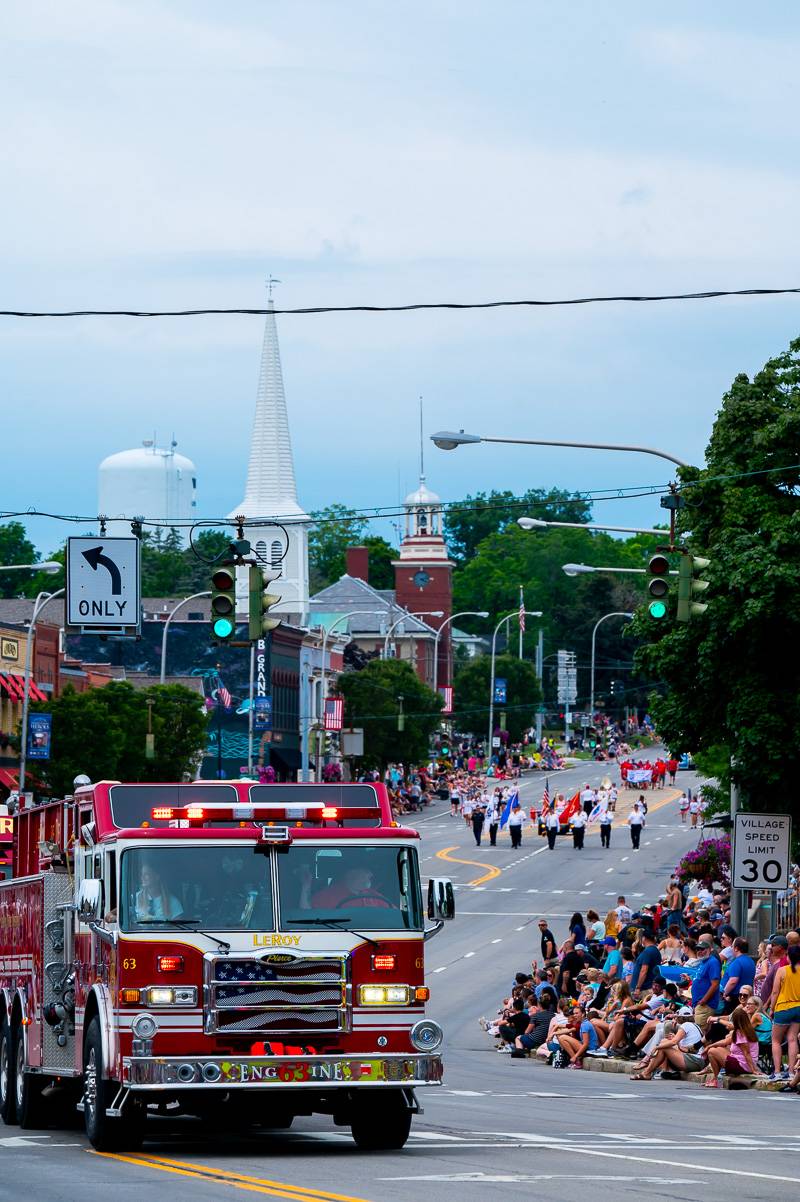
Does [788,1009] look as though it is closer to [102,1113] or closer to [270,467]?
[102,1113]

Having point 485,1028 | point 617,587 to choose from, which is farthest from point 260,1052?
point 617,587

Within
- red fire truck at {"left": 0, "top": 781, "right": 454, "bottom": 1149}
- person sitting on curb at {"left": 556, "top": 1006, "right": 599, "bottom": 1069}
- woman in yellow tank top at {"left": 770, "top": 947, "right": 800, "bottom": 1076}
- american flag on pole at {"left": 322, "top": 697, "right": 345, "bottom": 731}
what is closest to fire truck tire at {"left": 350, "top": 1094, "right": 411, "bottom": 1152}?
red fire truck at {"left": 0, "top": 781, "right": 454, "bottom": 1149}

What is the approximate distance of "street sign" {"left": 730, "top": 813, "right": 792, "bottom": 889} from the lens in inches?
1113

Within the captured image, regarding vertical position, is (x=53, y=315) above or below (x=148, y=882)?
above

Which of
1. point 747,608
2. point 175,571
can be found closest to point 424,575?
point 175,571

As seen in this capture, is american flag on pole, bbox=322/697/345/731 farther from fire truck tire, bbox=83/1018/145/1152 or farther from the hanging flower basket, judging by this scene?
fire truck tire, bbox=83/1018/145/1152

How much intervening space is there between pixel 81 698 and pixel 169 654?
4898cm

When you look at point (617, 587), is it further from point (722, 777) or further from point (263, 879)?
point (263, 879)

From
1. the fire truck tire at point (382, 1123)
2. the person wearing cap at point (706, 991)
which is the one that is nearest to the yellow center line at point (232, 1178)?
the fire truck tire at point (382, 1123)

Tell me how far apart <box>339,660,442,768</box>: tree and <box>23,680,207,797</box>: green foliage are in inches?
1181

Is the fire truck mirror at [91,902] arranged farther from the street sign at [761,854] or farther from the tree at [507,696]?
the tree at [507,696]

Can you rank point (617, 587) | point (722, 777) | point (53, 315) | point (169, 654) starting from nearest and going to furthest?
point (53, 315) → point (722, 777) → point (169, 654) → point (617, 587)

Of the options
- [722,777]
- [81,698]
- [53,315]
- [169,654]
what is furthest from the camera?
[169,654]

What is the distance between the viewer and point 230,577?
25938 mm
